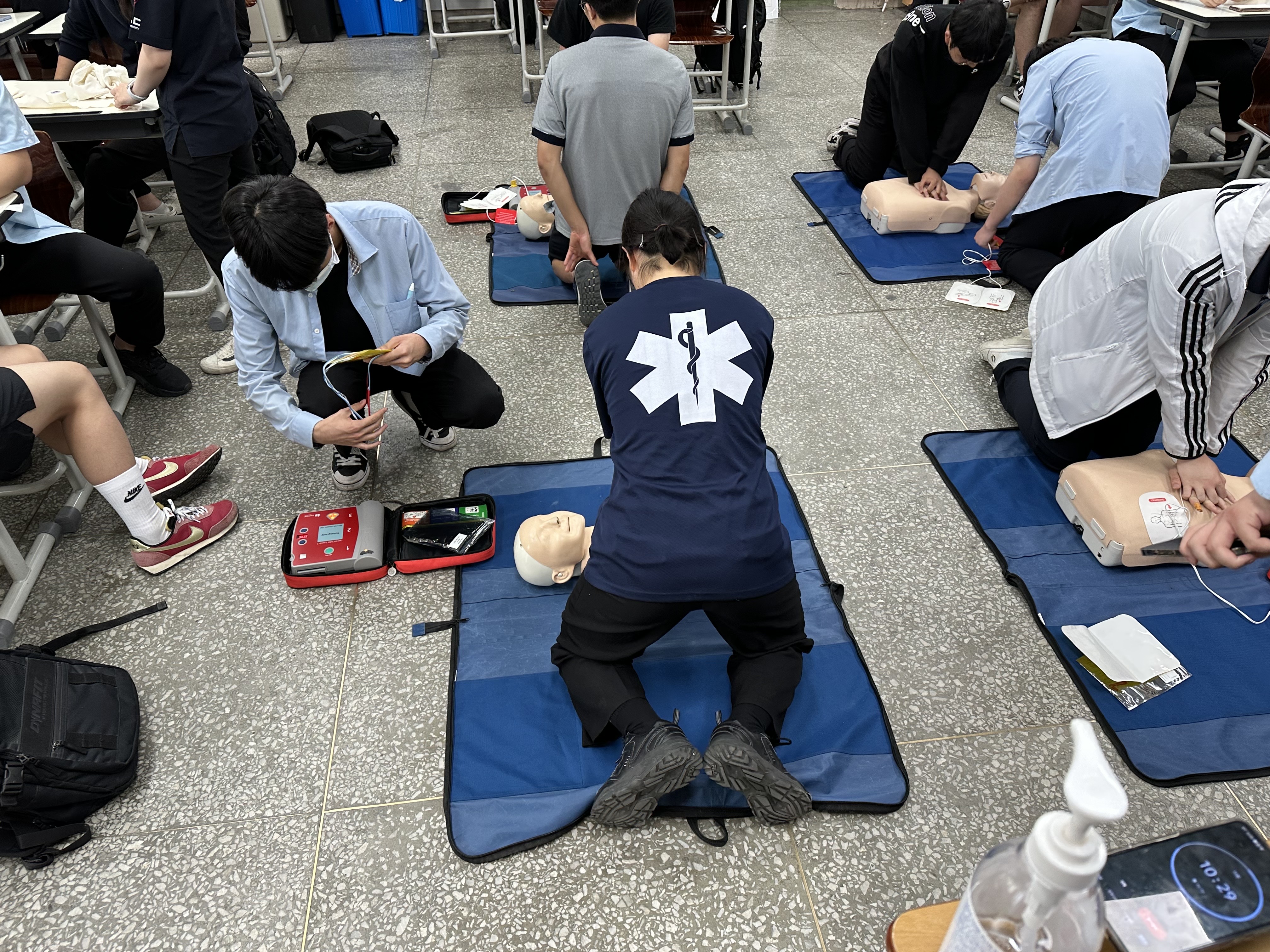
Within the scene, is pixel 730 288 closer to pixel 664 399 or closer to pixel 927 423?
pixel 664 399

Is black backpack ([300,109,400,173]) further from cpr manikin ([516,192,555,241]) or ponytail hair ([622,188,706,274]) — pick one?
ponytail hair ([622,188,706,274])

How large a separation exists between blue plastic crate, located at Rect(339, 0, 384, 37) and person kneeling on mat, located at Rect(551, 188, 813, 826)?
539 cm

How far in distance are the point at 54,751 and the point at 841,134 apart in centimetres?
404

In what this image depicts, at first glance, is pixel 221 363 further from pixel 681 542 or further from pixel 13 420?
pixel 681 542

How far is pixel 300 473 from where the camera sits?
2383mm

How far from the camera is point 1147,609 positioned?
1972 mm

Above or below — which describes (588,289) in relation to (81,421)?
below

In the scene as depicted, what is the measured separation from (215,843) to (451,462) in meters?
1.18

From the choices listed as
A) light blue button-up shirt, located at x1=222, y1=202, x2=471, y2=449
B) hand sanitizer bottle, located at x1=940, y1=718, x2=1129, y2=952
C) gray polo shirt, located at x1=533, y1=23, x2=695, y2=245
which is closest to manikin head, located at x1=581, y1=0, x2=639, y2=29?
gray polo shirt, located at x1=533, y1=23, x2=695, y2=245

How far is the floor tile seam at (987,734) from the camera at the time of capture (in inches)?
67.3

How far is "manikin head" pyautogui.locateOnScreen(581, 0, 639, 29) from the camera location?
2570mm

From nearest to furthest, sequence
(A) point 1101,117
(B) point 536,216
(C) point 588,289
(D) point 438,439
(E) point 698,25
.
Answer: (D) point 438,439, (A) point 1101,117, (C) point 588,289, (B) point 536,216, (E) point 698,25

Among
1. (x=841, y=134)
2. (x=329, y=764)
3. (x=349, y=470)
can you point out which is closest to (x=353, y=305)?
(x=349, y=470)

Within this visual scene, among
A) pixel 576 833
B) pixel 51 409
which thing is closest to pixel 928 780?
pixel 576 833
